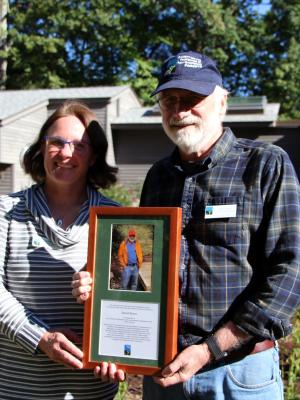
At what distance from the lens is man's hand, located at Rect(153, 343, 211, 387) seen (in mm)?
2230

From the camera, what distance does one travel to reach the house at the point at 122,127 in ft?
75.2

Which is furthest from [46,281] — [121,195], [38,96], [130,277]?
[38,96]

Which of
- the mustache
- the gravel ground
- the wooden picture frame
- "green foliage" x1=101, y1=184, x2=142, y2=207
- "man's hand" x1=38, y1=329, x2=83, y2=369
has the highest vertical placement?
"green foliage" x1=101, y1=184, x2=142, y2=207

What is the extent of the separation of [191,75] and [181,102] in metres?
0.14

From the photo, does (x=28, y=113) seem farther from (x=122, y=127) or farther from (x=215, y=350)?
(x=215, y=350)

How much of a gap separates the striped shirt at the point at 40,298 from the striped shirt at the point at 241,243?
0.65 m

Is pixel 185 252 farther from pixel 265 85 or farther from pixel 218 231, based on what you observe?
pixel 265 85

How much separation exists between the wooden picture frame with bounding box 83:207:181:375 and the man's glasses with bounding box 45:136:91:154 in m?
0.57

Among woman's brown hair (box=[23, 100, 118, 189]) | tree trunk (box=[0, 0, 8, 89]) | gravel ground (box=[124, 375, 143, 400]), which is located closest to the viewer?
woman's brown hair (box=[23, 100, 118, 189])

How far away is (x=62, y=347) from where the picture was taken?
2.51 meters

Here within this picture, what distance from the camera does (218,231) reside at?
2.38m

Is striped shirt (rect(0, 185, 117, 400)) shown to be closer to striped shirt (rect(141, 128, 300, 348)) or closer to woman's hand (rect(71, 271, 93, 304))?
woman's hand (rect(71, 271, 93, 304))

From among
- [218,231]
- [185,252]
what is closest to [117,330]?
[185,252]

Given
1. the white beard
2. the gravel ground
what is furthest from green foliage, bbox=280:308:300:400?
the white beard
